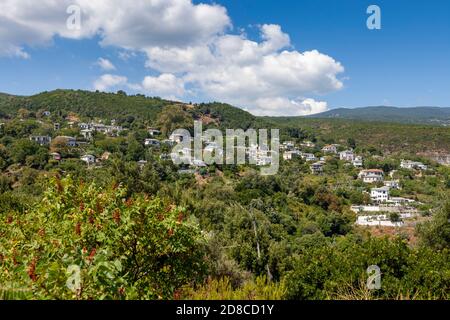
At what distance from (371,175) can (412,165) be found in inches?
558

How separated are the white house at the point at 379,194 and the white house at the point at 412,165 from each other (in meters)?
22.4

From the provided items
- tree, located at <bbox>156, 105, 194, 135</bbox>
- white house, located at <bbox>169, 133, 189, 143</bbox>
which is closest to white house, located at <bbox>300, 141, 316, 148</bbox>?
tree, located at <bbox>156, 105, 194, 135</bbox>

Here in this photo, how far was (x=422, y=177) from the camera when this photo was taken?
7869cm

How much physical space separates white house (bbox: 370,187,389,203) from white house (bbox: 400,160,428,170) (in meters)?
22.4

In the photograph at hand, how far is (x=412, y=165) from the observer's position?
87438 millimetres

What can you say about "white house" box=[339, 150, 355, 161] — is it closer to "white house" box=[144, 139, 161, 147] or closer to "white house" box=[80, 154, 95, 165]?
"white house" box=[144, 139, 161, 147]

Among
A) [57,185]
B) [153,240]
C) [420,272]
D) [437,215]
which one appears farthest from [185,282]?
[437,215]

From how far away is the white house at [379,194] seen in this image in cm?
6671

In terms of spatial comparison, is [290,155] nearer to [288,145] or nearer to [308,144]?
[288,145]

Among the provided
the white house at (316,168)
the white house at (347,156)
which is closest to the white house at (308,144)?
the white house at (347,156)

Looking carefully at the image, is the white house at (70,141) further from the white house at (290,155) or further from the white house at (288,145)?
the white house at (288,145)

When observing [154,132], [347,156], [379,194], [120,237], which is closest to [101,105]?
[154,132]

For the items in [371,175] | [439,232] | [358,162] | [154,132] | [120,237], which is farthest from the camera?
[154,132]
